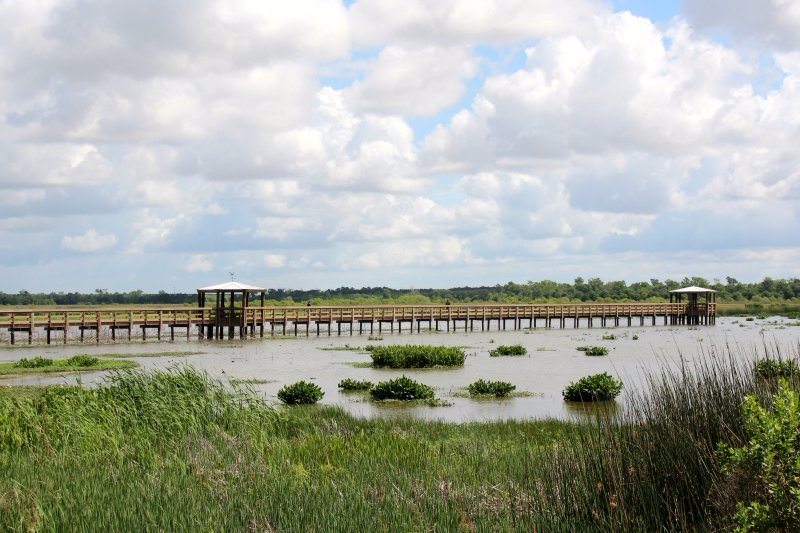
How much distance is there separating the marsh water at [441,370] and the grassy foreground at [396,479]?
348 cm

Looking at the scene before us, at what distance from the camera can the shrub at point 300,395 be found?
1927cm

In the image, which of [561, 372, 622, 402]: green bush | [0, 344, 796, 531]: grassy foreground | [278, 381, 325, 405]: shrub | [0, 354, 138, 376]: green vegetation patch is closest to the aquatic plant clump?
[278, 381, 325, 405]: shrub

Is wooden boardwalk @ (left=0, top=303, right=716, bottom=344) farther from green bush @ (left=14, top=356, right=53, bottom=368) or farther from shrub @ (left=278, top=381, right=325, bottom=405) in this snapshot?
shrub @ (left=278, top=381, right=325, bottom=405)

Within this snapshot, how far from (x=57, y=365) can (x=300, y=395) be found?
542 inches

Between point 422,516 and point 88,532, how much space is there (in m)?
2.62

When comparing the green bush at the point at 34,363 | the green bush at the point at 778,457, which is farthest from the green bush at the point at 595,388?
the green bush at the point at 34,363

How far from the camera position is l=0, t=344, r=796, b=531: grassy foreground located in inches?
239

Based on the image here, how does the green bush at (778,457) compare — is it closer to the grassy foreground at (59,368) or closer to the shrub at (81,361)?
the grassy foreground at (59,368)

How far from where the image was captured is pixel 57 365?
28.8 metres

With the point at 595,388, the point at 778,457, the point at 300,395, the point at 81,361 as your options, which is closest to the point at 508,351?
the point at 595,388

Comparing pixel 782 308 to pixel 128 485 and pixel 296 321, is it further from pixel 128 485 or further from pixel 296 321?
pixel 128 485

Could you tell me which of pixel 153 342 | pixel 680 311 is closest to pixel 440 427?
pixel 153 342

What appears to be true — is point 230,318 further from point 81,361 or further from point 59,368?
point 59,368

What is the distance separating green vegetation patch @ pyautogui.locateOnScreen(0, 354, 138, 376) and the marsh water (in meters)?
1.21
